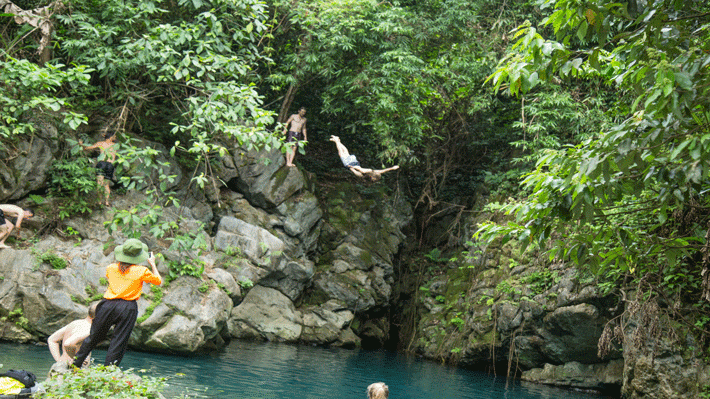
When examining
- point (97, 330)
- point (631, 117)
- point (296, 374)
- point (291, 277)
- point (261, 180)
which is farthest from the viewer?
point (261, 180)

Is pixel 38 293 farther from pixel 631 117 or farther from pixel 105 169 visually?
pixel 631 117

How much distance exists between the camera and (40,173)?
11.4m

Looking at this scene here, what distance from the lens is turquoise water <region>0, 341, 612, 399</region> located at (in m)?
8.23

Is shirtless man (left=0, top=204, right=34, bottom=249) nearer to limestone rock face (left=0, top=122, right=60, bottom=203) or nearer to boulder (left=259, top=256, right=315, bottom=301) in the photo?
limestone rock face (left=0, top=122, right=60, bottom=203)

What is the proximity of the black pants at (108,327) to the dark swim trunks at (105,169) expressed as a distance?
6384 mm

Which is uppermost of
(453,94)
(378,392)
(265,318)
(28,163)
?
(453,94)

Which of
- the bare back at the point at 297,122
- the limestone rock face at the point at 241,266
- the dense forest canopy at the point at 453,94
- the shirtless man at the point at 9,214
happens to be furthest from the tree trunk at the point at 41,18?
the bare back at the point at 297,122

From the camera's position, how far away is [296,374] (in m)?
10.2

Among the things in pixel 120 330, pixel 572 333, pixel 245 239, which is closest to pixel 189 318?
pixel 245 239

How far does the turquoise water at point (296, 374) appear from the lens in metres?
8.23

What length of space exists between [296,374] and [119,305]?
5.02m

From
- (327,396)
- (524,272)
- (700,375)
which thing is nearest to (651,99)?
(327,396)

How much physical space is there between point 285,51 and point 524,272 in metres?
9.76

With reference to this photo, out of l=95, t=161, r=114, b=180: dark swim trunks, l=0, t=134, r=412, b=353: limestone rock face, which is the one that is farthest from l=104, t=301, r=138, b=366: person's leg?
l=95, t=161, r=114, b=180: dark swim trunks
